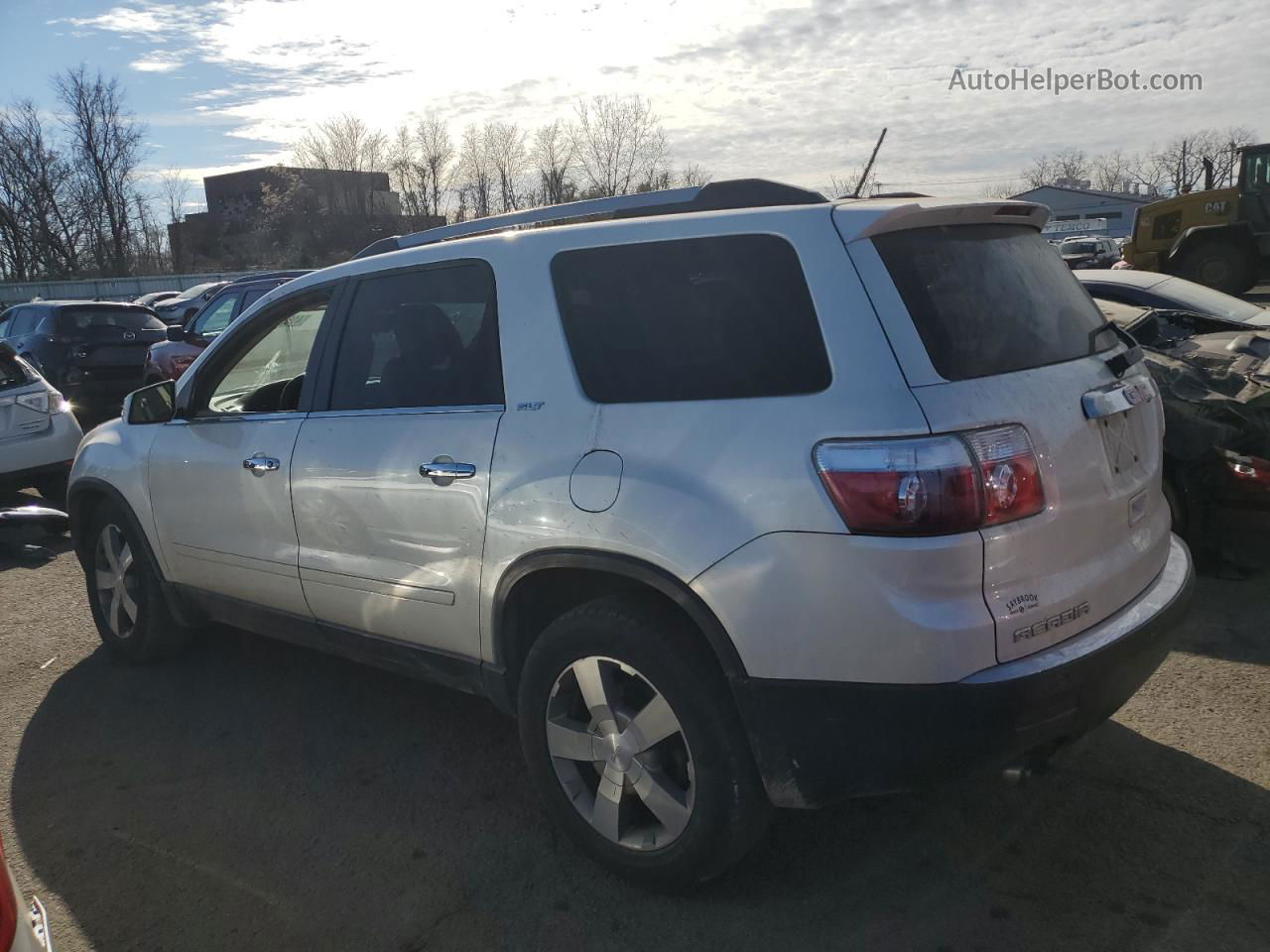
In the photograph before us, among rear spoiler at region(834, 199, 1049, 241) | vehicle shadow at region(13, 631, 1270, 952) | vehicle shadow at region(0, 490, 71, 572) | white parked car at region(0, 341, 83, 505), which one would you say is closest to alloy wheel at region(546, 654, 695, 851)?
vehicle shadow at region(13, 631, 1270, 952)

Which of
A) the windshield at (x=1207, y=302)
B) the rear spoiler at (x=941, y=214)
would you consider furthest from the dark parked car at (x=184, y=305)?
the rear spoiler at (x=941, y=214)

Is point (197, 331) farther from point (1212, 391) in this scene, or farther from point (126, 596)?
point (1212, 391)

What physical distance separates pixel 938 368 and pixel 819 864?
5.06ft

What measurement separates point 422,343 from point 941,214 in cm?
177

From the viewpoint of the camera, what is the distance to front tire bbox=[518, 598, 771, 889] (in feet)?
8.39

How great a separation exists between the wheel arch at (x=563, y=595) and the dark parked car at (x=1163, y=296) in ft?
17.6

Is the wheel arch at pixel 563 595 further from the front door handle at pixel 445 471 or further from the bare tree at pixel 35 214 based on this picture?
the bare tree at pixel 35 214

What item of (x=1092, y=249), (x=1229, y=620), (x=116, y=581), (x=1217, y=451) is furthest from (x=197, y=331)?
(x=1092, y=249)

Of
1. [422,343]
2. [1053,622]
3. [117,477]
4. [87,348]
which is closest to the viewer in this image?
[1053,622]

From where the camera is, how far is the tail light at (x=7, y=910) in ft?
5.96

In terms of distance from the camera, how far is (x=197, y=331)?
11.9 meters

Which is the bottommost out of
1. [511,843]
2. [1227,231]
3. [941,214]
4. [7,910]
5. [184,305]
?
[511,843]

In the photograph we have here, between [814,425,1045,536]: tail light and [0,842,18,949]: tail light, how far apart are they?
1.85m

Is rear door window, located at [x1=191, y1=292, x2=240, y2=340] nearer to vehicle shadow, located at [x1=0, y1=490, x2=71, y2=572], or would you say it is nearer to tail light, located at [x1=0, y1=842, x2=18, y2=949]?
vehicle shadow, located at [x1=0, y1=490, x2=71, y2=572]
